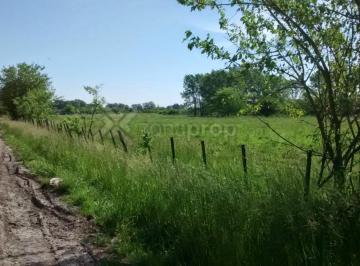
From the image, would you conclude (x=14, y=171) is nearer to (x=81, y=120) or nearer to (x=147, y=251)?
(x=147, y=251)

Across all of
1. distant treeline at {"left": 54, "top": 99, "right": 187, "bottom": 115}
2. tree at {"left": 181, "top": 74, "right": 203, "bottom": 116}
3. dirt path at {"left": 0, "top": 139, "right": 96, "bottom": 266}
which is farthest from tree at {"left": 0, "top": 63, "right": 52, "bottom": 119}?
tree at {"left": 181, "top": 74, "right": 203, "bottom": 116}

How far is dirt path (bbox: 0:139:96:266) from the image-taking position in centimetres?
681

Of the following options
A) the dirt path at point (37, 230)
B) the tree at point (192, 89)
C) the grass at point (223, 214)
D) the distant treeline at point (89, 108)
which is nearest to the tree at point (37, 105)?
the distant treeline at point (89, 108)

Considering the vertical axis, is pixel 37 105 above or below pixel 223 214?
above

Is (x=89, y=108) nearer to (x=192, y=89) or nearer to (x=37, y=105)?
(x=37, y=105)

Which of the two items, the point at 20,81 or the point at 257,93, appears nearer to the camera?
the point at 257,93

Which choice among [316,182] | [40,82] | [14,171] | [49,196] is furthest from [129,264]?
[40,82]

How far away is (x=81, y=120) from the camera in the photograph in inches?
1163

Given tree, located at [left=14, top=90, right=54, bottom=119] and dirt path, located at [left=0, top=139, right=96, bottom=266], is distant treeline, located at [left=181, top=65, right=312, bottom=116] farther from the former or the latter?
tree, located at [left=14, top=90, right=54, bottom=119]

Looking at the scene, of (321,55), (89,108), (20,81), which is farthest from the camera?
(20,81)

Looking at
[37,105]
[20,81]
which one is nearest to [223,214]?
[37,105]

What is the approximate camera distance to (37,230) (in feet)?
27.6

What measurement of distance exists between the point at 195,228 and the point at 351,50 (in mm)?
3041

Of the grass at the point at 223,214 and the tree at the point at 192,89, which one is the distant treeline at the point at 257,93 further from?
the tree at the point at 192,89
